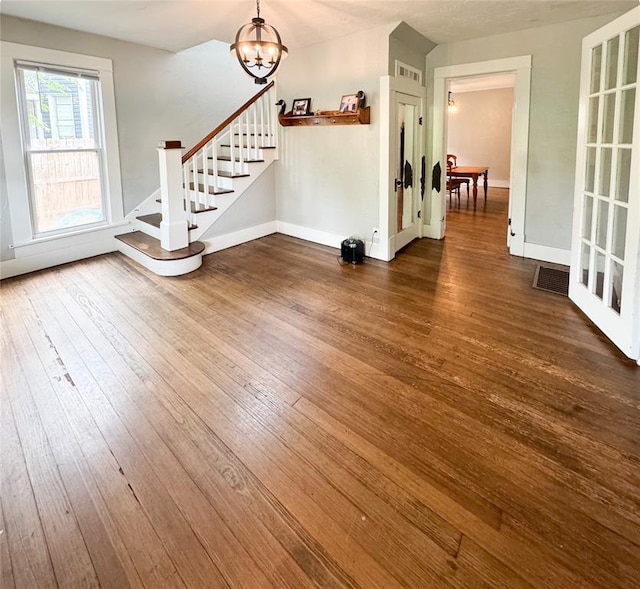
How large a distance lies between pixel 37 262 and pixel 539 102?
5966 millimetres

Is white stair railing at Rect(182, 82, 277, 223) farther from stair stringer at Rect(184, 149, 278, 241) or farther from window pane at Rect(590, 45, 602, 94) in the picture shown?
window pane at Rect(590, 45, 602, 94)

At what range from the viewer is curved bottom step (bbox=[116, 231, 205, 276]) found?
15.1 feet

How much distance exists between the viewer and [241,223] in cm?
583

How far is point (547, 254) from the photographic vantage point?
4.93 m

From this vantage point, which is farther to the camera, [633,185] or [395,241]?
[395,241]

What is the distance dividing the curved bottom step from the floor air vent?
366cm

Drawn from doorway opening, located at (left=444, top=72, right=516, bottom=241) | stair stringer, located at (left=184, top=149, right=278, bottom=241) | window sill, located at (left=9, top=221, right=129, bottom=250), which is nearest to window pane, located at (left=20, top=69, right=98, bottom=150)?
window sill, located at (left=9, top=221, right=129, bottom=250)

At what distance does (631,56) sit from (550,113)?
1.78 meters

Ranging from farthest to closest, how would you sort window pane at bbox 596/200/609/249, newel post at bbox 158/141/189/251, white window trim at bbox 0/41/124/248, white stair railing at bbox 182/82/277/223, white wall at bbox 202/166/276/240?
white wall at bbox 202/166/276/240 → white stair railing at bbox 182/82/277/223 → newel post at bbox 158/141/189/251 → white window trim at bbox 0/41/124/248 → window pane at bbox 596/200/609/249

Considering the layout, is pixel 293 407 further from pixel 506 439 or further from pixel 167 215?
pixel 167 215

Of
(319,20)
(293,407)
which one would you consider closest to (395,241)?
(319,20)

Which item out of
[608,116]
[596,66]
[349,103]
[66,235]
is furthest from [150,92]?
[608,116]

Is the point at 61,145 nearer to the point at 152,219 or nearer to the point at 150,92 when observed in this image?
the point at 152,219

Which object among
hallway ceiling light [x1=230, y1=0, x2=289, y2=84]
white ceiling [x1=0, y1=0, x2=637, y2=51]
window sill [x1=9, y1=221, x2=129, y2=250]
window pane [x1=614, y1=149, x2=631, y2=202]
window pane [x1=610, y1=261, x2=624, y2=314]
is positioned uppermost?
white ceiling [x1=0, y1=0, x2=637, y2=51]
